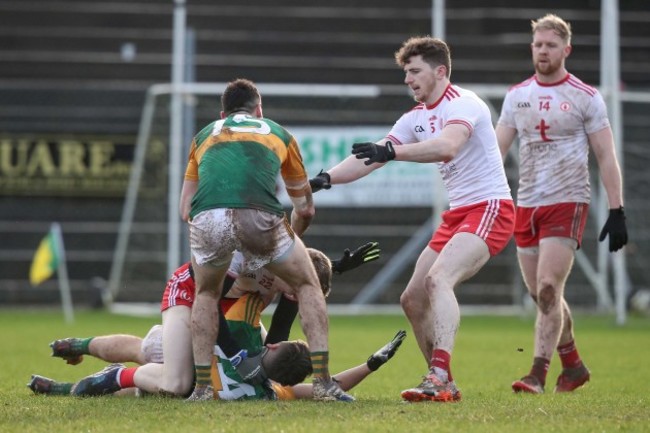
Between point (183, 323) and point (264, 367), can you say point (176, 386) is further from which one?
point (264, 367)

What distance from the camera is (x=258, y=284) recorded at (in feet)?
A: 26.1

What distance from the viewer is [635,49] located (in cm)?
2047

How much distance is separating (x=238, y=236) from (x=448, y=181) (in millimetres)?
1654

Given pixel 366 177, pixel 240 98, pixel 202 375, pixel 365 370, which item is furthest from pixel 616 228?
pixel 366 177

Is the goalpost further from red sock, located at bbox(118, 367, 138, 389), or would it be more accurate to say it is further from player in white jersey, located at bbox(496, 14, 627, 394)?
red sock, located at bbox(118, 367, 138, 389)

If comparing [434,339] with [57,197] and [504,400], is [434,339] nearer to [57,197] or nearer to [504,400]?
[504,400]

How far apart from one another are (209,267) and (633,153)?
12.5m

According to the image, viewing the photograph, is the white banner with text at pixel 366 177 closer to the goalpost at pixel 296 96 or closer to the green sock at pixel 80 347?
the goalpost at pixel 296 96

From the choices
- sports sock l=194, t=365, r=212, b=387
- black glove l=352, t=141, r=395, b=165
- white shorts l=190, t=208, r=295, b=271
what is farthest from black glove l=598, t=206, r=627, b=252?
sports sock l=194, t=365, r=212, b=387

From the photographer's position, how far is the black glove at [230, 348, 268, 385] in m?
7.67

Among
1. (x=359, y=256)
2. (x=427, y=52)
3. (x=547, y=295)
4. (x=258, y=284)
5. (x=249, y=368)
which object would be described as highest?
(x=427, y=52)

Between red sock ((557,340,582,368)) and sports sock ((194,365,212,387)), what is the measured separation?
2806 mm

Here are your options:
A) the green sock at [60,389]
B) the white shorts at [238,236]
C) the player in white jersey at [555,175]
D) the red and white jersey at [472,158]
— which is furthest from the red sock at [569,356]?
the green sock at [60,389]

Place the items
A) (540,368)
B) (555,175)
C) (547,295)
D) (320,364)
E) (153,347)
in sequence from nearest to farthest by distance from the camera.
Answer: (320,364) → (153,347) → (540,368) → (547,295) → (555,175)
